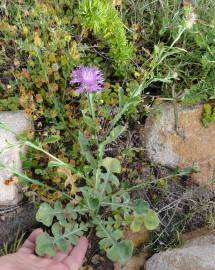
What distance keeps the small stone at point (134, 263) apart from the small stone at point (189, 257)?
74 millimetres

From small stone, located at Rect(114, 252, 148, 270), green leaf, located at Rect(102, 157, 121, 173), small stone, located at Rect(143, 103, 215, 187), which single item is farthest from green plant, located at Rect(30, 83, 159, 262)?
small stone, located at Rect(143, 103, 215, 187)

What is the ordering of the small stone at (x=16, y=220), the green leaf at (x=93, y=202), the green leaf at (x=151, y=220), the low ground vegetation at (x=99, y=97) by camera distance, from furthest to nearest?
the small stone at (x=16, y=220) → the low ground vegetation at (x=99, y=97) → the green leaf at (x=151, y=220) → the green leaf at (x=93, y=202)

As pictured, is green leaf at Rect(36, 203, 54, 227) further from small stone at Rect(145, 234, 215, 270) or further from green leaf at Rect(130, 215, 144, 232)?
small stone at Rect(145, 234, 215, 270)

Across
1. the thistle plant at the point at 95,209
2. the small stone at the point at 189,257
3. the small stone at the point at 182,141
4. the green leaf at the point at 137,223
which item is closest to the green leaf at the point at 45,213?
the thistle plant at the point at 95,209

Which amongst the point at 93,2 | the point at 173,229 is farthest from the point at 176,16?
the point at 173,229

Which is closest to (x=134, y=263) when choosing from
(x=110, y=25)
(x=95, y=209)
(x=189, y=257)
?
(x=189, y=257)

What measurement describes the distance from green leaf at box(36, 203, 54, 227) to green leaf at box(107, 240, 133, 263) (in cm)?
32

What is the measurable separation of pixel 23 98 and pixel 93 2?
2.05ft

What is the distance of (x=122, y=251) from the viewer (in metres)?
2.03

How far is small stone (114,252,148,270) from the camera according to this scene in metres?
2.32

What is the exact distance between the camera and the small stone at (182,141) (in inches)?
96.5

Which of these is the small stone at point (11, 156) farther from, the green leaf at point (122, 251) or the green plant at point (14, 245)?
the green leaf at point (122, 251)

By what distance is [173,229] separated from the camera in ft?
7.77

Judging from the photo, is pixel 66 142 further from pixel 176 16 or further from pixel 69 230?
pixel 176 16
